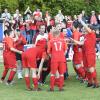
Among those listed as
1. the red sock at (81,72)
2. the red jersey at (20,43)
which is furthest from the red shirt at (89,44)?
the red jersey at (20,43)

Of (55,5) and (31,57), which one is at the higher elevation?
(55,5)

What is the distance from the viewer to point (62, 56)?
1364 cm

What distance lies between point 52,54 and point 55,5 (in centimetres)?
2340

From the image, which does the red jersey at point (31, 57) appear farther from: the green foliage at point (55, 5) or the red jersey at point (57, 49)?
the green foliage at point (55, 5)

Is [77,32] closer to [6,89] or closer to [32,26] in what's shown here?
[6,89]

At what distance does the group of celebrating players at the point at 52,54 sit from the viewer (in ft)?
44.8

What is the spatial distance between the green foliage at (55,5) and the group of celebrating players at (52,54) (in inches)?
761

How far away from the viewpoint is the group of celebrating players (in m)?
13.7

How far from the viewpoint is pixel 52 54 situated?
13.7 m

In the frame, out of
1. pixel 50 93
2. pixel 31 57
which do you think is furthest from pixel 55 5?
pixel 50 93

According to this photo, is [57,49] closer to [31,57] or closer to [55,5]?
[31,57]

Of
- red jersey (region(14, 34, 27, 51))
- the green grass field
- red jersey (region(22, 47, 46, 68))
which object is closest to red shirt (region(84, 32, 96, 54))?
the green grass field

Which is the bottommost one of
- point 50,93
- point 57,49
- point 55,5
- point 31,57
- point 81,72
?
point 50,93

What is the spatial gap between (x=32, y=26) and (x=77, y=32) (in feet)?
32.8
